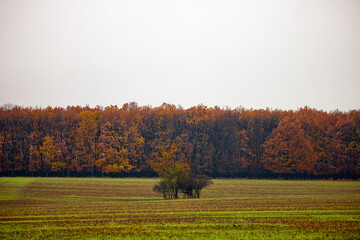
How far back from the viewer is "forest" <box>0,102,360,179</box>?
86125 mm

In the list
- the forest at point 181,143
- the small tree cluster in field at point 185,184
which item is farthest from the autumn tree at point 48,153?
the small tree cluster in field at point 185,184

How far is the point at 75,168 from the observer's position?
88688 mm

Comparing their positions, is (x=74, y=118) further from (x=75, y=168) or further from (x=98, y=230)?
(x=98, y=230)

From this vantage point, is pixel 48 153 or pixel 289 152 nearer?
pixel 289 152

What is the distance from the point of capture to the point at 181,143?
95688 mm

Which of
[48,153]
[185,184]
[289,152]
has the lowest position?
[185,184]

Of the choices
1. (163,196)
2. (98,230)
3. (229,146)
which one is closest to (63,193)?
(163,196)

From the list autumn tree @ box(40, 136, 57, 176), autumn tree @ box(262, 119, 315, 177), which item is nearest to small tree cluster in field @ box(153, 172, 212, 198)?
autumn tree @ box(262, 119, 315, 177)

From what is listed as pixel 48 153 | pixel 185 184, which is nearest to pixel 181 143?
pixel 48 153

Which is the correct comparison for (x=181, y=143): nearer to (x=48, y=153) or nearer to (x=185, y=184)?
(x=48, y=153)

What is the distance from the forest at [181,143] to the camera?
86125 millimetres

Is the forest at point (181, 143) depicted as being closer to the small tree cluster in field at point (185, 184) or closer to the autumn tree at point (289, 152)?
the autumn tree at point (289, 152)

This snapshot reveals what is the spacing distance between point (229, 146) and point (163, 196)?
49.6 metres

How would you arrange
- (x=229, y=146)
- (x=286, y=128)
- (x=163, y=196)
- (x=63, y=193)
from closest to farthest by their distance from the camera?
1. (x=163, y=196)
2. (x=63, y=193)
3. (x=286, y=128)
4. (x=229, y=146)
